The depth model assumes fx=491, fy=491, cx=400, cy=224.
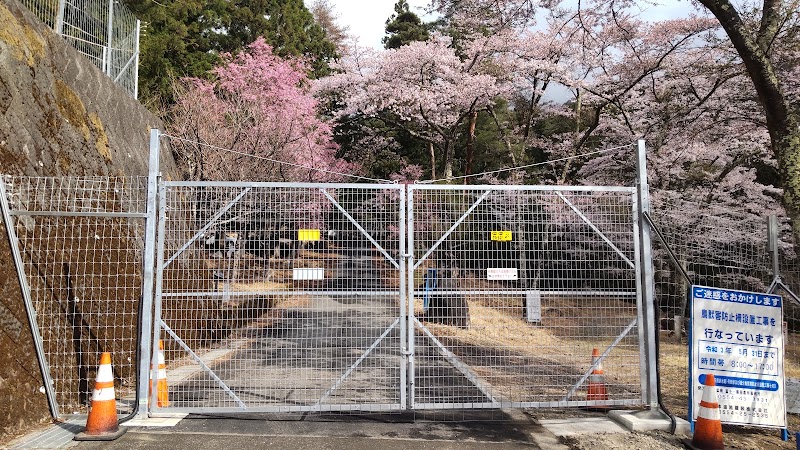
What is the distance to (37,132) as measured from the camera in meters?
5.93

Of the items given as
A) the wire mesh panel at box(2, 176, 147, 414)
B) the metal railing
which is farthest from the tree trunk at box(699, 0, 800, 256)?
the metal railing

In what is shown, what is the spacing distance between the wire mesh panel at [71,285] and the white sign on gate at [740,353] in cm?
537

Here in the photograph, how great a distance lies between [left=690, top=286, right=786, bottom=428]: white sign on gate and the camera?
4.71 m

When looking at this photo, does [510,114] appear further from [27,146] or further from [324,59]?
[27,146]

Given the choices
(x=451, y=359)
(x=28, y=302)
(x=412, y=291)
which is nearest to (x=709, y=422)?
(x=451, y=359)

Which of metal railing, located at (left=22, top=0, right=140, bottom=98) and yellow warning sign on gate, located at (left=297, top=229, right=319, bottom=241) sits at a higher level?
metal railing, located at (left=22, top=0, right=140, bottom=98)

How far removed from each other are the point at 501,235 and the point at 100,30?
9715 mm

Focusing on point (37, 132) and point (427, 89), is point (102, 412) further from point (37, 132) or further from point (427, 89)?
point (427, 89)

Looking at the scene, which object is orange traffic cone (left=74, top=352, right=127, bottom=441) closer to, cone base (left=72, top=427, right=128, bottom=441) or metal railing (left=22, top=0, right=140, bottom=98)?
cone base (left=72, top=427, right=128, bottom=441)

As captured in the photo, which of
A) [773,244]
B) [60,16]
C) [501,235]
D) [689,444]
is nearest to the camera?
[689,444]

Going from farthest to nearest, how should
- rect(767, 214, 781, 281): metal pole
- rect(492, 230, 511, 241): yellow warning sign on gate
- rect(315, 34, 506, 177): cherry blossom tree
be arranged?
rect(315, 34, 506, 177): cherry blossom tree, rect(492, 230, 511, 241): yellow warning sign on gate, rect(767, 214, 781, 281): metal pole

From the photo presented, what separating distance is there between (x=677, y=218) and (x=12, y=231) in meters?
12.4

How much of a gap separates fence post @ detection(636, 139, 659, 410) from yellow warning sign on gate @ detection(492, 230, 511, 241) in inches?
54.5

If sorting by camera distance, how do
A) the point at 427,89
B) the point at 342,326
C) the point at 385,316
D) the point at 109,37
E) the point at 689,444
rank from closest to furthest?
the point at 689,444, the point at 342,326, the point at 385,316, the point at 109,37, the point at 427,89
